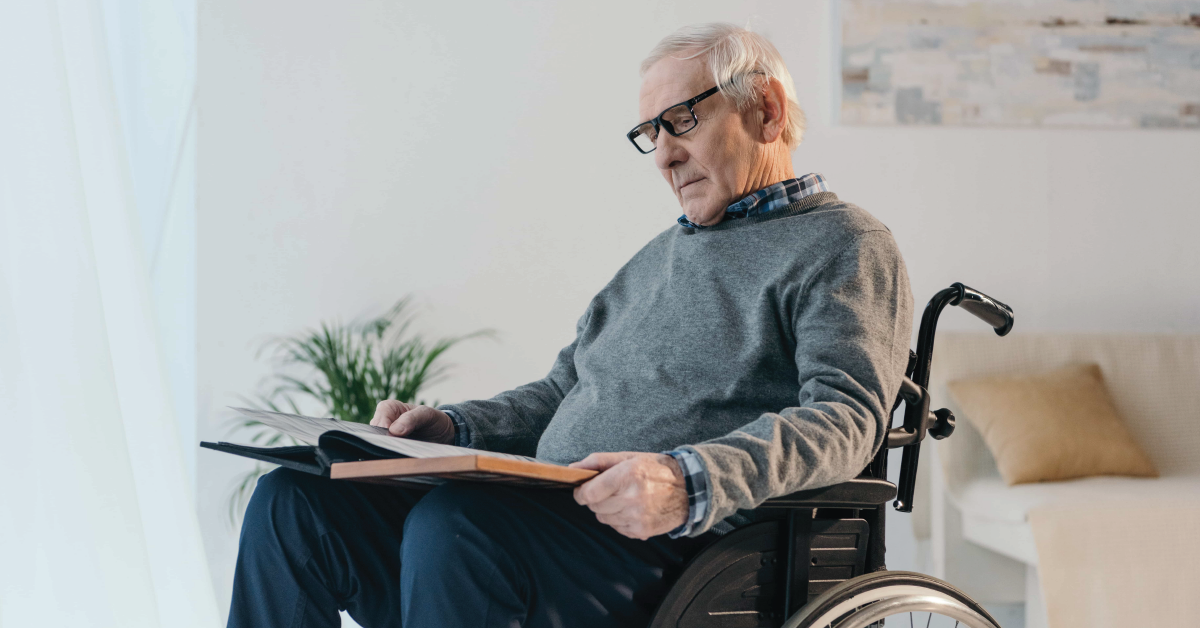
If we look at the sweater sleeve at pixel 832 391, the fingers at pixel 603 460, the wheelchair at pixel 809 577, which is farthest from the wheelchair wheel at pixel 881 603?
the fingers at pixel 603 460

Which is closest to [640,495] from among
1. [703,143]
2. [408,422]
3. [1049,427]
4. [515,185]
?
[408,422]

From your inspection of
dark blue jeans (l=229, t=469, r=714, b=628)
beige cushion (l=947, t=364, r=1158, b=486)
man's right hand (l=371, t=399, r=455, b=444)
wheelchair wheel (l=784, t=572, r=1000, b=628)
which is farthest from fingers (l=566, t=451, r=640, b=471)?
beige cushion (l=947, t=364, r=1158, b=486)

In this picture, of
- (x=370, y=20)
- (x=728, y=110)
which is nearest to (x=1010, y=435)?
(x=728, y=110)

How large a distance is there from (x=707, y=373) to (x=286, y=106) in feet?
6.75

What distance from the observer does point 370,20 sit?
2766 millimetres

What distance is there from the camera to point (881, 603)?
0.99 m

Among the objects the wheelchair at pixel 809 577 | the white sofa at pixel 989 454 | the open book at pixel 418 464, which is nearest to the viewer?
the open book at pixel 418 464

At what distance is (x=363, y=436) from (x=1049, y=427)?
2.10m

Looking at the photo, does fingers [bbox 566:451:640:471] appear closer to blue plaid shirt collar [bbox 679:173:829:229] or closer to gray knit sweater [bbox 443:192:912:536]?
gray knit sweater [bbox 443:192:912:536]

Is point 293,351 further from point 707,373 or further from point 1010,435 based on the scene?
point 1010,435

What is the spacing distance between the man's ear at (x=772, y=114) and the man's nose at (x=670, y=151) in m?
0.12

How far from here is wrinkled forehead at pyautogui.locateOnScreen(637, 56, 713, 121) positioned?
1283 mm

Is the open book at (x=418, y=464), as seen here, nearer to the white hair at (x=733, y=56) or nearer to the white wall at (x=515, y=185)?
the white hair at (x=733, y=56)

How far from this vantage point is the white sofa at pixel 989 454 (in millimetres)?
2350
